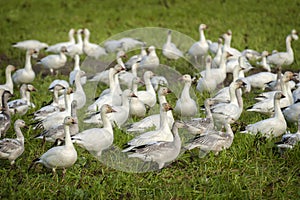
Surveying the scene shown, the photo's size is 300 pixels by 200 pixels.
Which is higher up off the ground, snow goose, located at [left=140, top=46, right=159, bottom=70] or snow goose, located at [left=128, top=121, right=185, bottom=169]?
snow goose, located at [left=128, top=121, right=185, bottom=169]

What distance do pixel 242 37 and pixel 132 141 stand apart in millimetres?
8716

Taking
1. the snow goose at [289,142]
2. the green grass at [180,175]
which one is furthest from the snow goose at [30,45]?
the snow goose at [289,142]

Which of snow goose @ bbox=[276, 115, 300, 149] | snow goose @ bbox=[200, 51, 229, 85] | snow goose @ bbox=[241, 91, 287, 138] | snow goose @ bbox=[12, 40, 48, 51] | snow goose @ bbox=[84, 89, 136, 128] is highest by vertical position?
snow goose @ bbox=[276, 115, 300, 149]

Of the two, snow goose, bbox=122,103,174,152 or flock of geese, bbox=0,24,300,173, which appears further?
snow goose, bbox=122,103,174,152

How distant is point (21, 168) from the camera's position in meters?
7.53

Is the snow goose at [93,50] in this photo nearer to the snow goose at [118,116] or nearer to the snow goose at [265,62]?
the snow goose at [265,62]

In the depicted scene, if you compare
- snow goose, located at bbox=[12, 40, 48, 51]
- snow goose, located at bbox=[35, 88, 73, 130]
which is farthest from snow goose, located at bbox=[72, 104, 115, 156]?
snow goose, located at bbox=[12, 40, 48, 51]

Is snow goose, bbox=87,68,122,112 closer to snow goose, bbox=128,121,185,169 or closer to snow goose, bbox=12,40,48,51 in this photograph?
snow goose, bbox=128,121,185,169

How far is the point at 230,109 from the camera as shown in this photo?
9.20 metres

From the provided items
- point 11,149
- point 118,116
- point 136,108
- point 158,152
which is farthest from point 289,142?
point 11,149

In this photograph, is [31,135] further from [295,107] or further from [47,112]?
[295,107]

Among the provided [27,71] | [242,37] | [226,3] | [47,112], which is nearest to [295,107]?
[47,112]

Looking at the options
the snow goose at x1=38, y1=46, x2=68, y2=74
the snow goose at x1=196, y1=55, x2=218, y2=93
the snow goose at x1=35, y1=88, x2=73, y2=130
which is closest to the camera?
the snow goose at x1=35, y1=88, x2=73, y2=130

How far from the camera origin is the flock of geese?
7516 millimetres
